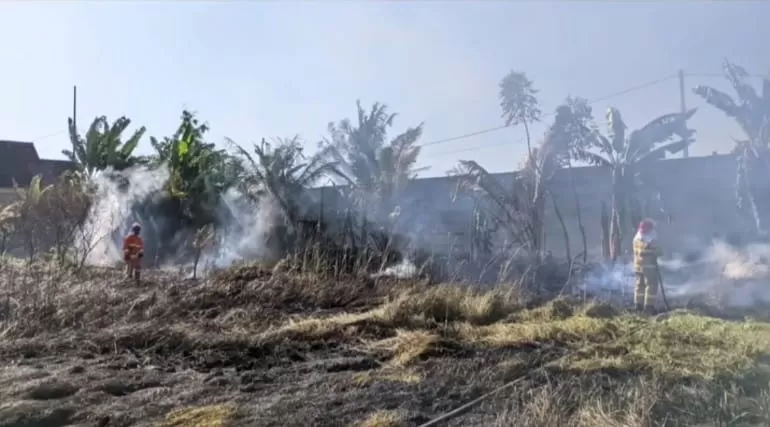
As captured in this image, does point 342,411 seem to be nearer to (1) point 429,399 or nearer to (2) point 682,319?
(1) point 429,399

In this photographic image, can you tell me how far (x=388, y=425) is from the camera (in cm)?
514

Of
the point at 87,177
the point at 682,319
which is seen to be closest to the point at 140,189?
the point at 87,177

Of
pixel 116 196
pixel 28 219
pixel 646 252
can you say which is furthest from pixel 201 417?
pixel 116 196

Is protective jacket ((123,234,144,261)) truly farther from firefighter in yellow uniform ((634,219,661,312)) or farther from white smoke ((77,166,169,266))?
firefighter in yellow uniform ((634,219,661,312))

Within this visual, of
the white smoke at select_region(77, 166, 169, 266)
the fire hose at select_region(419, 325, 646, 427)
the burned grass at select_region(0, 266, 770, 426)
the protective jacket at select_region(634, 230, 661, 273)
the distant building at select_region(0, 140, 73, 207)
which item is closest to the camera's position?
the fire hose at select_region(419, 325, 646, 427)

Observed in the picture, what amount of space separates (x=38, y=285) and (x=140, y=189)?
47.9ft

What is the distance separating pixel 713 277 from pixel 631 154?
15.6ft

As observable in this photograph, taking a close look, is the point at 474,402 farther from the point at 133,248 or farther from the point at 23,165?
the point at 23,165

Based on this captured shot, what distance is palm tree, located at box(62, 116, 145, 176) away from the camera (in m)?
25.7

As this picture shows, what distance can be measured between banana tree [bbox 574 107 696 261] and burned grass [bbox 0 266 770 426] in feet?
32.2

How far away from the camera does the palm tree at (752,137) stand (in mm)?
17500

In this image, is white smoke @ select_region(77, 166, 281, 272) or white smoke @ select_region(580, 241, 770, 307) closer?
white smoke @ select_region(580, 241, 770, 307)

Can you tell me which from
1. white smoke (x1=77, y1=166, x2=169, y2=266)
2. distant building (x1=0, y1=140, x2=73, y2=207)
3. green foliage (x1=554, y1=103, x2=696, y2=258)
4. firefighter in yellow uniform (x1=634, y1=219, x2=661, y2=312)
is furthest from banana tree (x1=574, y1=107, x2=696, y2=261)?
distant building (x1=0, y1=140, x2=73, y2=207)

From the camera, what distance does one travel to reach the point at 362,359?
763 cm
